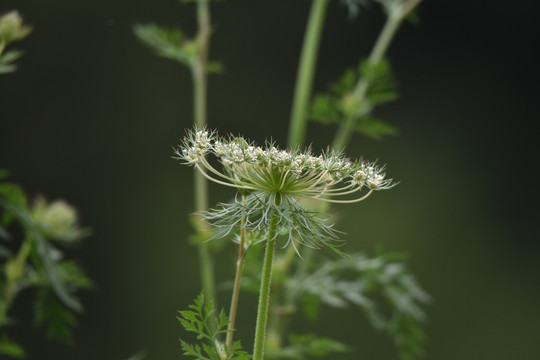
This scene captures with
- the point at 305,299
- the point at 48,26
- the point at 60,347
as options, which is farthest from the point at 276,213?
the point at 48,26

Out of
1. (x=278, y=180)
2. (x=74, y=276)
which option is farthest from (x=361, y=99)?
(x=278, y=180)

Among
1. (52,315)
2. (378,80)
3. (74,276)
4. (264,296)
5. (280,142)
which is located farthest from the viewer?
(280,142)

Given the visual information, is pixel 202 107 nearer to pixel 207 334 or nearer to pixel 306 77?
pixel 306 77

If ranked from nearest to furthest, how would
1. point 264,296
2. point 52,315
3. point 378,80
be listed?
point 264,296
point 52,315
point 378,80

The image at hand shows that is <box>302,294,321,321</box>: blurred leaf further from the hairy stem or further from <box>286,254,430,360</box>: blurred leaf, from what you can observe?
the hairy stem

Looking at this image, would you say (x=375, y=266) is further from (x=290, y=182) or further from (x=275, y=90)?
(x=275, y=90)

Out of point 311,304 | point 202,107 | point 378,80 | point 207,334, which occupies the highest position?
point 378,80

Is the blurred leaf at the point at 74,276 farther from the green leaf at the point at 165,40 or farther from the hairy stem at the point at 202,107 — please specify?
the green leaf at the point at 165,40
